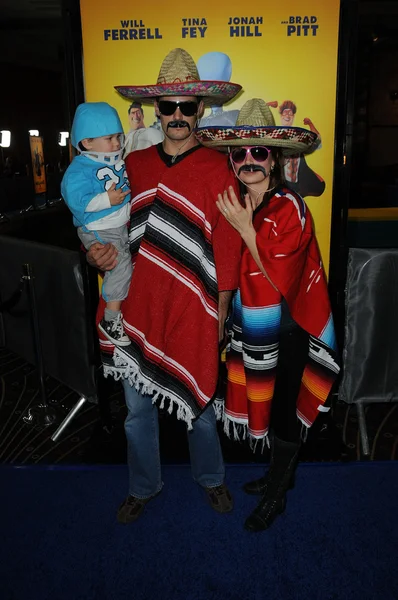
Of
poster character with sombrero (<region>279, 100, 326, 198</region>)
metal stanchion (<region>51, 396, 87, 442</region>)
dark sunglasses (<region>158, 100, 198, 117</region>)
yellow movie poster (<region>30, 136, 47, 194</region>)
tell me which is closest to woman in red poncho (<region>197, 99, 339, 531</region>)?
dark sunglasses (<region>158, 100, 198, 117</region>)

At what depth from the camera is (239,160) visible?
2148 mm

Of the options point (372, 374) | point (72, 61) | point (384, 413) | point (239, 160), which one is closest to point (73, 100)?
point (72, 61)

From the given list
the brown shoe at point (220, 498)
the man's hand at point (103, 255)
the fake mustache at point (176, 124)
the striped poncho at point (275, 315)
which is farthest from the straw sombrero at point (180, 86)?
the brown shoe at point (220, 498)

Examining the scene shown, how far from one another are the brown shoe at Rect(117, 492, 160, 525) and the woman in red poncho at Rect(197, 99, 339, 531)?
55cm

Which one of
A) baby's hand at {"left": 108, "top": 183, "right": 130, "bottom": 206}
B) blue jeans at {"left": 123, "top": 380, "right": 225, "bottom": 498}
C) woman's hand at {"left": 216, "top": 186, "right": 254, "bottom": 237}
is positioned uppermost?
baby's hand at {"left": 108, "top": 183, "right": 130, "bottom": 206}

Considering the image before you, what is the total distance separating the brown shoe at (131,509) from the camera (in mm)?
2588

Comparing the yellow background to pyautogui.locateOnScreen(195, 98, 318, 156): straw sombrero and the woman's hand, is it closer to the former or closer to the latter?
pyautogui.locateOnScreen(195, 98, 318, 156): straw sombrero

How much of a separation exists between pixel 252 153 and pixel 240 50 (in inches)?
43.1

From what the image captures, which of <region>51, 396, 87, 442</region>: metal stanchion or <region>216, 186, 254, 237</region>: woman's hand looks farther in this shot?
<region>51, 396, 87, 442</region>: metal stanchion

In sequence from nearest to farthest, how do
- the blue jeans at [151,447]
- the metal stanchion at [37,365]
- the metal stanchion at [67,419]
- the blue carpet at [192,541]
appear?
1. the blue carpet at [192,541]
2. the blue jeans at [151,447]
3. the metal stanchion at [67,419]
4. the metal stanchion at [37,365]

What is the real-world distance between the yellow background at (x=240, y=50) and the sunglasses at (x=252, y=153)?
95cm

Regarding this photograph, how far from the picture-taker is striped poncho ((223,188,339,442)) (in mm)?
2131

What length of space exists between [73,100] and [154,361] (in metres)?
1.54

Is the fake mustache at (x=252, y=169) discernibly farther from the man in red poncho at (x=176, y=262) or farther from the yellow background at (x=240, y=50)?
the yellow background at (x=240, y=50)
